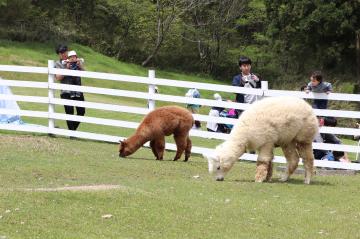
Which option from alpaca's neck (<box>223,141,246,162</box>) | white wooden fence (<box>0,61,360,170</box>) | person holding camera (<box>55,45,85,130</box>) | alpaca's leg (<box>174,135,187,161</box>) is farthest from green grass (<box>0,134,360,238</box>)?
person holding camera (<box>55,45,85,130</box>)

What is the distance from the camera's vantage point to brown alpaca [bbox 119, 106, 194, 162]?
13172 millimetres

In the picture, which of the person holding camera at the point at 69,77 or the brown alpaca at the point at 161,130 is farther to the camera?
the person holding camera at the point at 69,77

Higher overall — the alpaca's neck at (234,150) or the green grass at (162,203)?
the alpaca's neck at (234,150)

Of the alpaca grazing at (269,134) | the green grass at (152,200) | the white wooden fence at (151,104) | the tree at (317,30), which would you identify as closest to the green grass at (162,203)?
the green grass at (152,200)

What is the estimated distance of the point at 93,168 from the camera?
39.5 feet

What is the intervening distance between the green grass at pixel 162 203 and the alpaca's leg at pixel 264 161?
0.22m

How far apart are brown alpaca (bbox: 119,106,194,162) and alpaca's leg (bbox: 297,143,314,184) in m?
2.66

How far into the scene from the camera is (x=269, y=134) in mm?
10852

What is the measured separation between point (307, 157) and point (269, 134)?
85 centimetres

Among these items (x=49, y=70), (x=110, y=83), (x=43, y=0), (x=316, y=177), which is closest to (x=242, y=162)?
(x=316, y=177)

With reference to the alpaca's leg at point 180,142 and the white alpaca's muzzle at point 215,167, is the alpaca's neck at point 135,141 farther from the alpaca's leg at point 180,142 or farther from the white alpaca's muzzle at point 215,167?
the white alpaca's muzzle at point 215,167

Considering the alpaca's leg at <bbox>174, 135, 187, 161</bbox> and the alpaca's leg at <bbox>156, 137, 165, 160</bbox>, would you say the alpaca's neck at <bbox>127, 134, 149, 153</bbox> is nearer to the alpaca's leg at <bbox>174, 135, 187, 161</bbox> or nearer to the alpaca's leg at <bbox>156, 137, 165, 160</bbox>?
the alpaca's leg at <bbox>156, 137, 165, 160</bbox>

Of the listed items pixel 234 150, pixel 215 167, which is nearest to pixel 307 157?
pixel 234 150

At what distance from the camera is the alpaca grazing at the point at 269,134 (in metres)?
10.8
